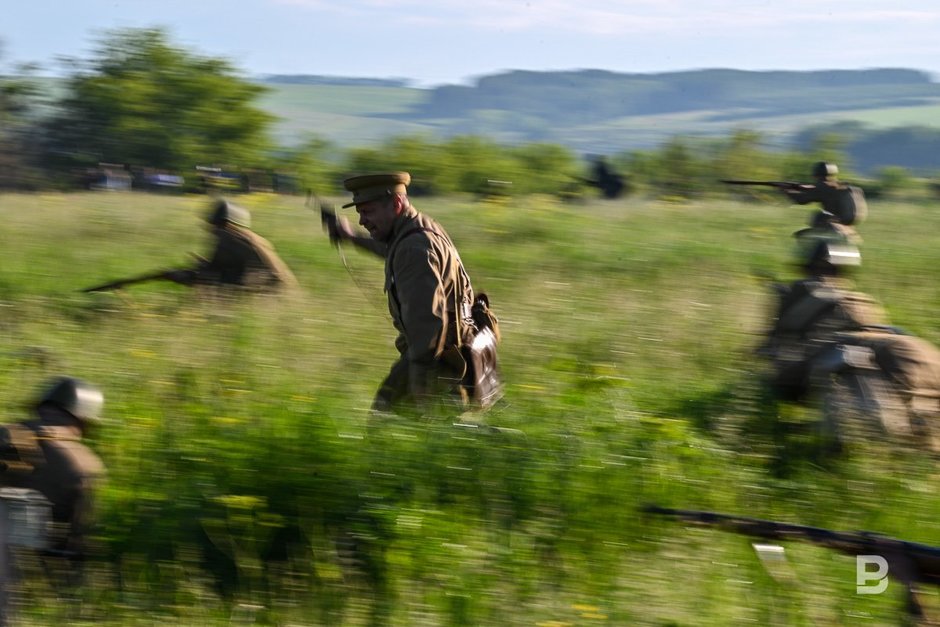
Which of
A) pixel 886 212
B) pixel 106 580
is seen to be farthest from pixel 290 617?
pixel 886 212

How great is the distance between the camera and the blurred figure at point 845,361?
22.3 feet

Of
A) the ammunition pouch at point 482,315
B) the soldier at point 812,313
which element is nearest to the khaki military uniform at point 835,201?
the soldier at point 812,313

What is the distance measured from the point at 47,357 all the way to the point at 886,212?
18599 millimetres

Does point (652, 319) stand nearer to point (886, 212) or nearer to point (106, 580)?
point (106, 580)

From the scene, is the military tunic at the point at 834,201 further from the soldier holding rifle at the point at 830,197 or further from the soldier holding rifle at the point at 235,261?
the soldier holding rifle at the point at 235,261

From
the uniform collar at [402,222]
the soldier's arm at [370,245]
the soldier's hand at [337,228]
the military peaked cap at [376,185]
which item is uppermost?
the military peaked cap at [376,185]

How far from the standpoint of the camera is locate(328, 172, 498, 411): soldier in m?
6.21

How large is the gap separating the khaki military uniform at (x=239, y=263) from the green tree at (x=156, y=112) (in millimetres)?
24810

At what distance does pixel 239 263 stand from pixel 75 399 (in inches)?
247

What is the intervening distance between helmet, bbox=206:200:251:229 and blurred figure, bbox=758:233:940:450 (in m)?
5.43

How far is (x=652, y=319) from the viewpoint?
11.5m

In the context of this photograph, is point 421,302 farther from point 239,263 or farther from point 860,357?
point 239,263

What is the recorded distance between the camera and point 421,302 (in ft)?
20.3

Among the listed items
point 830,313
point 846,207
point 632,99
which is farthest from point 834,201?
point 632,99
